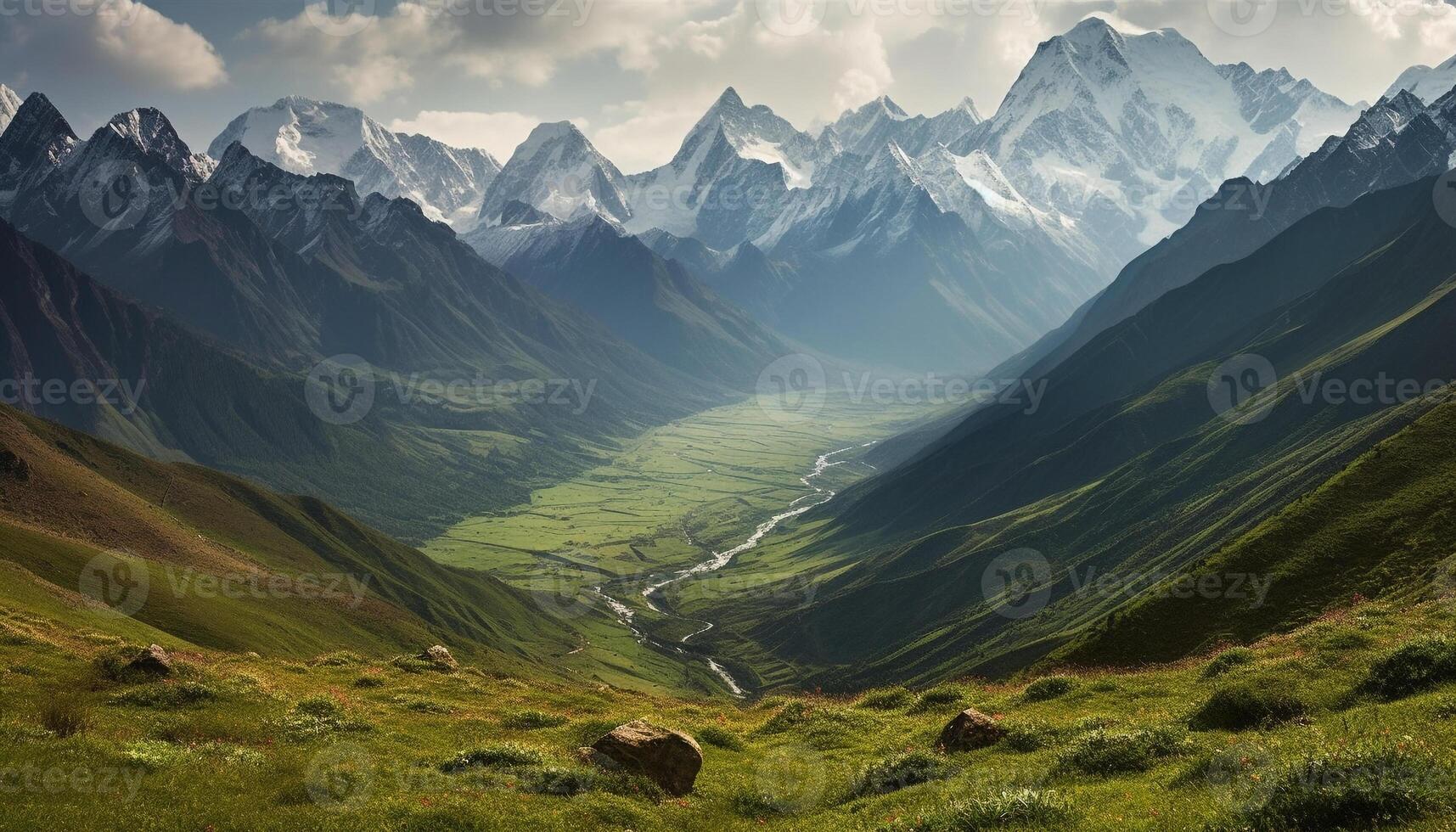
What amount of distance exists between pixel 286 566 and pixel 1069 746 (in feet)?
630

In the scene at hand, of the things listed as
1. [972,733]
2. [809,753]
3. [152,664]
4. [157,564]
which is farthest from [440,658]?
[157,564]

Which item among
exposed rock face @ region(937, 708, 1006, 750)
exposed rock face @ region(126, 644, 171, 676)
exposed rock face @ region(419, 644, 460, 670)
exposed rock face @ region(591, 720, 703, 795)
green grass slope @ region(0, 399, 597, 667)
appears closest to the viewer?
exposed rock face @ region(591, 720, 703, 795)

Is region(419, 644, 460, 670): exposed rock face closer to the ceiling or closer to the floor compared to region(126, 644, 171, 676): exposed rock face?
closer to the floor

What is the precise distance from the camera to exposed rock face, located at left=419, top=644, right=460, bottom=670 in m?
66.1

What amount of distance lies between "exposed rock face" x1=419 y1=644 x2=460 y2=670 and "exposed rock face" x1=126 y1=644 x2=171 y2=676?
2238 cm

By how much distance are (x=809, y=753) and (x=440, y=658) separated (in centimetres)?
3601

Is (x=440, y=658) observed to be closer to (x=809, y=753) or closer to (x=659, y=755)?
(x=809, y=753)

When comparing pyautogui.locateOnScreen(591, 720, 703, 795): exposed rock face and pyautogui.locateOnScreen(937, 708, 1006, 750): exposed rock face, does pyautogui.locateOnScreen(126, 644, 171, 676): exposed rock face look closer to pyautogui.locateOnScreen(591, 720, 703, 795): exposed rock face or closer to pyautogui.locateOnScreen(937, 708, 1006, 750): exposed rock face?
pyautogui.locateOnScreen(591, 720, 703, 795): exposed rock face

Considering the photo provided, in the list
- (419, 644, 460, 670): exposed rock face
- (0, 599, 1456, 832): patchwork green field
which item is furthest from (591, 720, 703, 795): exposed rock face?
(419, 644, 460, 670): exposed rock face

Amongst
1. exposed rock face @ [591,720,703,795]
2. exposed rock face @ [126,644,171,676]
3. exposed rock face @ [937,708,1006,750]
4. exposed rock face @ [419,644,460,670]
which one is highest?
exposed rock face @ [126,644,171,676]

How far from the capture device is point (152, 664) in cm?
4409

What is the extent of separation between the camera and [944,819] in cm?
2502

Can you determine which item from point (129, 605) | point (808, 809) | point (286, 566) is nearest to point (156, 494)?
point (286, 566)

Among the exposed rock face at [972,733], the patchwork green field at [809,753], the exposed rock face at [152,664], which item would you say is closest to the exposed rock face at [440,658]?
the patchwork green field at [809,753]
